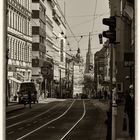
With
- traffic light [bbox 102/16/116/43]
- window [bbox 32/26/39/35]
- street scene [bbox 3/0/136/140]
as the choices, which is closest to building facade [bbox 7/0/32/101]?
street scene [bbox 3/0/136/140]

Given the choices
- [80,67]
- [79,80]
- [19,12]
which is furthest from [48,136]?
[80,67]

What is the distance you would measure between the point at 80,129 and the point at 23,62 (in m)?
26.3

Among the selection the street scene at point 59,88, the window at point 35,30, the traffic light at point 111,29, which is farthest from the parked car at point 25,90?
the traffic light at point 111,29

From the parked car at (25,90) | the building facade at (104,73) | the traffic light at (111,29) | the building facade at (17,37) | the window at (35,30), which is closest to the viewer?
the traffic light at (111,29)

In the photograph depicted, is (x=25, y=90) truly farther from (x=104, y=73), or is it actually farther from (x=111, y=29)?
(x=111, y=29)

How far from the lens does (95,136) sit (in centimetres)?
2214

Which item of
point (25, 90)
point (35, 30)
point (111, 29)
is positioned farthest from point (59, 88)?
point (111, 29)

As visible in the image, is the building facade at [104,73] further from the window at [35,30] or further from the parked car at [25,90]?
the window at [35,30]

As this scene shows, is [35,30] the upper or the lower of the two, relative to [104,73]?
upper

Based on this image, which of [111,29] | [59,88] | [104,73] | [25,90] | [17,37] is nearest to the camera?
[111,29]

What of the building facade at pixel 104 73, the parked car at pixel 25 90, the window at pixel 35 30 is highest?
the window at pixel 35 30

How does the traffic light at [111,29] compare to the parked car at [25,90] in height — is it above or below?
above

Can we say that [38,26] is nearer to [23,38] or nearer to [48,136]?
[23,38]

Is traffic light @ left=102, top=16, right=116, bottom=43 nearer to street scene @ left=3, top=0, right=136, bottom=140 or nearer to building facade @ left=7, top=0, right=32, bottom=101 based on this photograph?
street scene @ left=3, top=0, right=136, bottom=140
